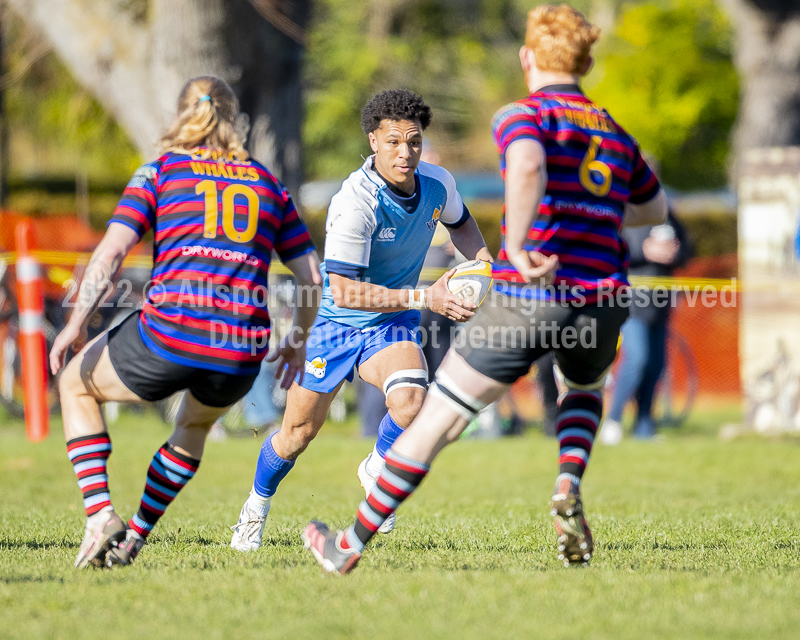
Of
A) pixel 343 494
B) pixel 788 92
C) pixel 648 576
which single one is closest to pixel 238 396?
pixel 648 576

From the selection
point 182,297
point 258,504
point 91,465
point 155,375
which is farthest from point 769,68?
point 91,465

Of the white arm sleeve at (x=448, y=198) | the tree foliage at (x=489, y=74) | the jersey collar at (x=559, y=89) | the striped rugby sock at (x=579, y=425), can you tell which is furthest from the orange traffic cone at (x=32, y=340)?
the tree foliage at (x=489, y=74)

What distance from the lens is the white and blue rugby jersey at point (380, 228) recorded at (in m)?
4.67

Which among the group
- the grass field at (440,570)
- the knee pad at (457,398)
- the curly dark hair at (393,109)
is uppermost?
the curly dark hair at (393,109)

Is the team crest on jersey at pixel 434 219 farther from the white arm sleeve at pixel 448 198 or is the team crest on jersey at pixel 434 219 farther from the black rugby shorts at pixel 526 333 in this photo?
the black rugby shorts at pixel 526 333

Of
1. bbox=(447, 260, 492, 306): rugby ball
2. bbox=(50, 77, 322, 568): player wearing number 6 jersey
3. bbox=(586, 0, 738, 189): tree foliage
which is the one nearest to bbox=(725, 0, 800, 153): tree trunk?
bbox=(586, 0, 738, 189): tree foliage

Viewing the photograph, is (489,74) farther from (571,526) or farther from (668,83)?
(571,526)

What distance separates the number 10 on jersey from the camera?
13.3ft

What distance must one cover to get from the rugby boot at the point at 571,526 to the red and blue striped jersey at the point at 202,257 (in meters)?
1.35

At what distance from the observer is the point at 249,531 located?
4957 mm

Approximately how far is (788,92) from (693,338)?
5.23m

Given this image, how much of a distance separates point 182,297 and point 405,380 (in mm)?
1281

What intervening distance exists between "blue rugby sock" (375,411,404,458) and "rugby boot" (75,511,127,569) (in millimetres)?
1509

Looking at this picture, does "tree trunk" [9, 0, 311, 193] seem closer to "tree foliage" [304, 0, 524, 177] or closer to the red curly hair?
the red curly hair
